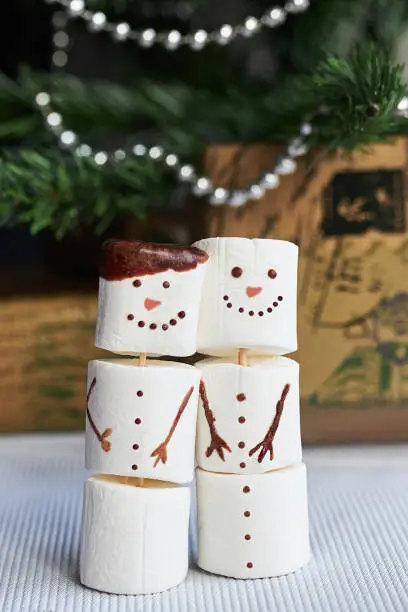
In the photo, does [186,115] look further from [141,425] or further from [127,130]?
[141,425]

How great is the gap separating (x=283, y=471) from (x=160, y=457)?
8cm

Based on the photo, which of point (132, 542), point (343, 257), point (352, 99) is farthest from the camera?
point (343, 257)

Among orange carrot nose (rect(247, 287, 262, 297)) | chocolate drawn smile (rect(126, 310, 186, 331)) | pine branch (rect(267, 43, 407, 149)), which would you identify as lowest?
chocolate drawn smile (rect(126, 310, 186, 331))

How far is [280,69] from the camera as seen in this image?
0.81 meters

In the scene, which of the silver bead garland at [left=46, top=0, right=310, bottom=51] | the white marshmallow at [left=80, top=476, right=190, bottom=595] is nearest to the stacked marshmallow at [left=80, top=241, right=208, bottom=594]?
the white marshmallow at [left=80, top=476, right=190, bottom=595]

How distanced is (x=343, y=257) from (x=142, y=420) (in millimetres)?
284

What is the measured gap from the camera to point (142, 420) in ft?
1.34

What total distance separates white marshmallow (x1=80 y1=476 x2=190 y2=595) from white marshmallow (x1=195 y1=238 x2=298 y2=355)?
0.10 meters

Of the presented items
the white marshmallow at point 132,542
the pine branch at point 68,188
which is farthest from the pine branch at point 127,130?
the white marshmallow at point 132,542

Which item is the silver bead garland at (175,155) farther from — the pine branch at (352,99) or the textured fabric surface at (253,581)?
the textured fabric surface at (253,581)

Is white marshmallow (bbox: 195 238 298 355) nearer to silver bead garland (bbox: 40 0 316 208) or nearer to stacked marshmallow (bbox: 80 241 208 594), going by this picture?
stacked marshmallow (bbox: 80 241 208 594)

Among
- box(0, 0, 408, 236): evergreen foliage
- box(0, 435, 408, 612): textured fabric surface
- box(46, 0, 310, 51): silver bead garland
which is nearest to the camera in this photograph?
box(0, 435, 408, 612): textured fabric surface

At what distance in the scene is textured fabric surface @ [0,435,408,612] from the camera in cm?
39

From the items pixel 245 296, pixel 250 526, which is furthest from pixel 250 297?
pixel 250 526
